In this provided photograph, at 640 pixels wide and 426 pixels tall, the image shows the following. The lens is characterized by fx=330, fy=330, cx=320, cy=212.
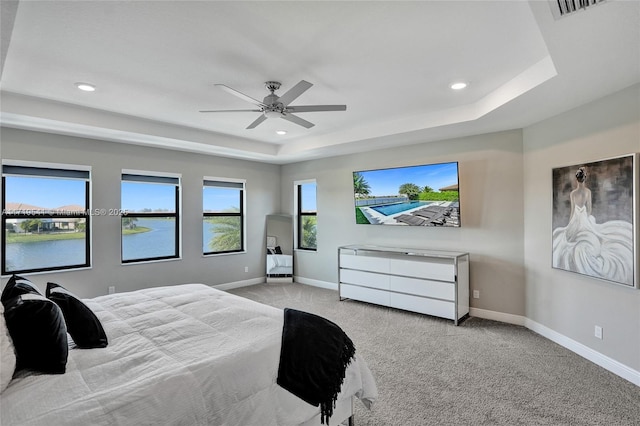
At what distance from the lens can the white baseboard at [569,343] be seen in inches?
109

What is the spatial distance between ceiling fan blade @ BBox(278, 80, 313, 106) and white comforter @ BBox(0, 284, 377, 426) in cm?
175

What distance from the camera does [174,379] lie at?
1.57m

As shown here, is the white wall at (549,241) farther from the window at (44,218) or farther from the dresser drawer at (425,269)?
the window at (44,218)

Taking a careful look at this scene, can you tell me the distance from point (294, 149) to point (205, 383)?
462 centimetres

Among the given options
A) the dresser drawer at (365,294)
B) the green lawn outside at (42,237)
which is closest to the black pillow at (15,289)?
the green lawn outside at (42,237)

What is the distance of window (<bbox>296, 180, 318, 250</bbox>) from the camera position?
655cm

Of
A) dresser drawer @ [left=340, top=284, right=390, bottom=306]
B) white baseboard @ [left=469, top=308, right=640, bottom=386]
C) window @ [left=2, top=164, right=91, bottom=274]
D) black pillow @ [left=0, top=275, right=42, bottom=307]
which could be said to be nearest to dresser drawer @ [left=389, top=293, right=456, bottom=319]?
dresser drawer @ [left=340, top=284, right=390, bottom=306]

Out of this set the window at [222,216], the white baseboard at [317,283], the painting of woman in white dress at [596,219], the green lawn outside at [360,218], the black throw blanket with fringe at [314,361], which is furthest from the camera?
the white baseboard at [317,283]

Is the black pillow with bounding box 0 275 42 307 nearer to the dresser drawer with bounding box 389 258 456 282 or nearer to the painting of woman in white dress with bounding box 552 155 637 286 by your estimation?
the dresser drawer with bounding box 389 258 456 282

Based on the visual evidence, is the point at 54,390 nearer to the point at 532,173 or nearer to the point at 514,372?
the point at 514,372

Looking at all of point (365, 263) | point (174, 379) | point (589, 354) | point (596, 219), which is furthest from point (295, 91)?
point (589, 354)

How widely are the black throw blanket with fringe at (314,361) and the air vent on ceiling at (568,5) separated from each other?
2.20 meters

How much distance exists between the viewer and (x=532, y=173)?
3.95m

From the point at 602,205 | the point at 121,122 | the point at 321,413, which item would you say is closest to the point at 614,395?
the point at 602,205
